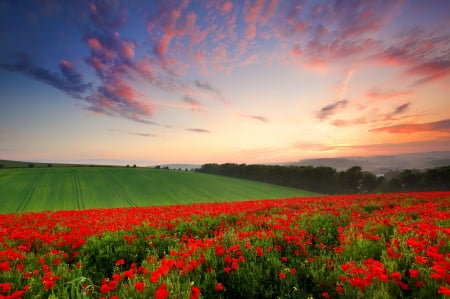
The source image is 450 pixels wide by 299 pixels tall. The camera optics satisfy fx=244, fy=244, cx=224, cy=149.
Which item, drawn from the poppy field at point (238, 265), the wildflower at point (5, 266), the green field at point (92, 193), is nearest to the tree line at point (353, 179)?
the green field at point (92, 193)

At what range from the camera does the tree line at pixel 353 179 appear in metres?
51.3

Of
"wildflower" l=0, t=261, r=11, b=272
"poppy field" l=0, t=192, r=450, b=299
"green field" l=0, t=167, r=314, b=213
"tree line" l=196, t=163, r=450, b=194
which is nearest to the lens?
"poppy field" l=0, t=192, r=450, b=299

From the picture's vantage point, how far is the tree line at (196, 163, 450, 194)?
51.3 meters

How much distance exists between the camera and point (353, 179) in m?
60.2

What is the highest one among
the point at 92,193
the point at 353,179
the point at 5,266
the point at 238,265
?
the point at 5,266

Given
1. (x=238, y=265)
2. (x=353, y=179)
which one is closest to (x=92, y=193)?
(x=238, y=265)

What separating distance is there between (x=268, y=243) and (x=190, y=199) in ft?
125

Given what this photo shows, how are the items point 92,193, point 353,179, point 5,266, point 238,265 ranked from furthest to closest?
point 353,179
point 92,193
point 238,265
point 5,266

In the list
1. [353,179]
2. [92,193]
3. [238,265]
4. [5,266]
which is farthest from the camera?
[353,179]

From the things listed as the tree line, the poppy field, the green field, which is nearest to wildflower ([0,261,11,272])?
the poppy field

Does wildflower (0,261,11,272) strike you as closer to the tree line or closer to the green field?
the green field

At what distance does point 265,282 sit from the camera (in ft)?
15.0

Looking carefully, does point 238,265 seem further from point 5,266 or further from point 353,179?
point 353,179

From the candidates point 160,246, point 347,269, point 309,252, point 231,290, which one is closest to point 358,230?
point 309,252
